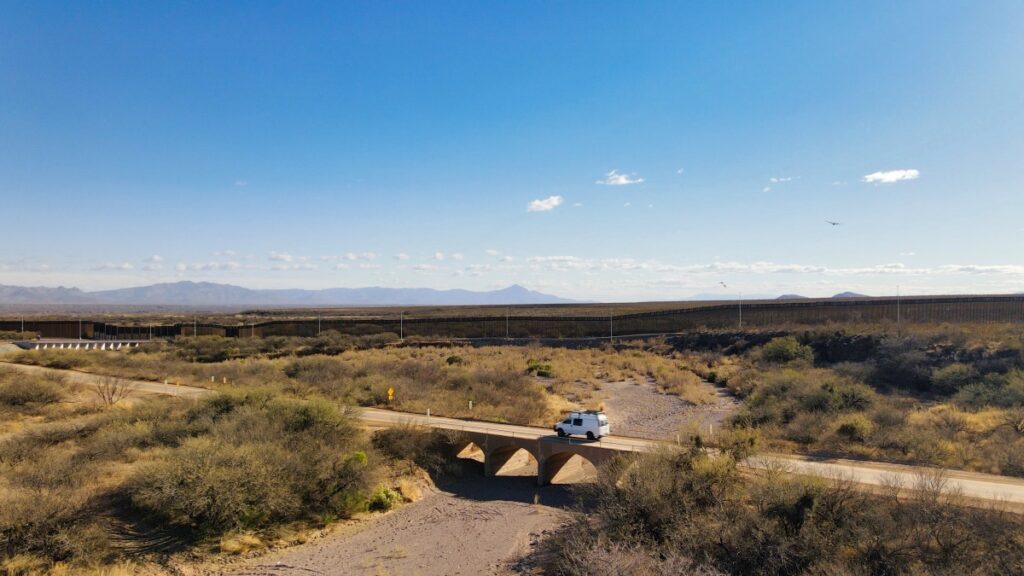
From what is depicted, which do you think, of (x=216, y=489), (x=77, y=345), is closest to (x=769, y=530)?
(x=216, y=489)

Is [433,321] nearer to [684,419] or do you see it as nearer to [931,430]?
[684,419]

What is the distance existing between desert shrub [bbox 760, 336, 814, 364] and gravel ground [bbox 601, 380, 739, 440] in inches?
348

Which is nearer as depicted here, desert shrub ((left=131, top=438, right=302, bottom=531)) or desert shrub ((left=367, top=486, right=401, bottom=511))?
desert shrub ((left=131, top=438, right=302, bottom=531))

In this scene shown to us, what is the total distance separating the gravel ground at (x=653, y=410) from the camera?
3444cm

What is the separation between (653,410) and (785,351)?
20891 mm

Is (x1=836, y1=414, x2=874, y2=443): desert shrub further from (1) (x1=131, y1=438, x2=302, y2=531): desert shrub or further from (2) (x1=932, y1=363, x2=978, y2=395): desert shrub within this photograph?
(1) (x1=131, y1=438, x2=302, y2=531): desert shrub

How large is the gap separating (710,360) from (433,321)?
152 feet

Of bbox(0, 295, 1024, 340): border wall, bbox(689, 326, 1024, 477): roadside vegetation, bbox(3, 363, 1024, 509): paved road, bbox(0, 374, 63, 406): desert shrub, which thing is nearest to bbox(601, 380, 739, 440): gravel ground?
bbox(689, 326, 1024, 477): roadside vegetation

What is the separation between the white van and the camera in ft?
84.1

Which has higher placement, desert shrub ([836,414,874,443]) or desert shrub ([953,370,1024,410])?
desert shrub ([953,370,1024,410])

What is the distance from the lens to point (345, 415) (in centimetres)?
2861

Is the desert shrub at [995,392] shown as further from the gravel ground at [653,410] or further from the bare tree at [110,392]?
the bare tree at [110,392]

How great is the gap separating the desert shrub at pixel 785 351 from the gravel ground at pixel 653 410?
8.83 meters

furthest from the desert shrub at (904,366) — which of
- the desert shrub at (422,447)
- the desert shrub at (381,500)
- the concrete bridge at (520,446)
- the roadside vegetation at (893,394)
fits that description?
the desert shrub at (381,500)
